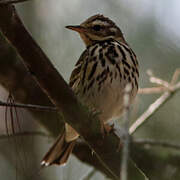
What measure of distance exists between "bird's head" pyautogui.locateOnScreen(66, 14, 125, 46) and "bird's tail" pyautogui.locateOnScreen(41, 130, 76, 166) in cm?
107

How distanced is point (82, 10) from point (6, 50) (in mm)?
2971

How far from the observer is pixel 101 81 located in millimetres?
4195

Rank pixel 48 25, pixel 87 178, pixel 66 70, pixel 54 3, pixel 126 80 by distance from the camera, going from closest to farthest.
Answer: pixel 126 80 → pixel 87 178 → pixel 66 70 → pixel 48 25 → pixel 54 3

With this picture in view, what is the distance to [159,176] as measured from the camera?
4.82m

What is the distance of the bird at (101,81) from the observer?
165 inches

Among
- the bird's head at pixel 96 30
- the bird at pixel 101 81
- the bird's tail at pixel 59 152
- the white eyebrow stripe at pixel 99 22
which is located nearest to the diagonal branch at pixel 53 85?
the bird at pixel 101 81

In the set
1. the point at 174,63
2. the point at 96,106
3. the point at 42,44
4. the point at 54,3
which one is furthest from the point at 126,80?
the point at 54,3

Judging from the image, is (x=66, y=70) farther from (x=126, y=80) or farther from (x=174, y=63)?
(x=126, y=80)

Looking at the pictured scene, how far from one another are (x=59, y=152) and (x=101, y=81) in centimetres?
91

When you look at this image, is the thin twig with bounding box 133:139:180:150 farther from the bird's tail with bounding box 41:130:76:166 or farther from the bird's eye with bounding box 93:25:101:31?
the bird's eye with bounding box 93:25:101:31

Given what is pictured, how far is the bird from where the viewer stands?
4199 millimetres

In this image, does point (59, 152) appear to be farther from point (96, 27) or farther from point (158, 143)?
point (96, 27)

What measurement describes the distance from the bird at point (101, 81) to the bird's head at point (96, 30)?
0.05 ft

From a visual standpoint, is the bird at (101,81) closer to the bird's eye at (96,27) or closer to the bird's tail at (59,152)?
the bird's tail at (59,152)
